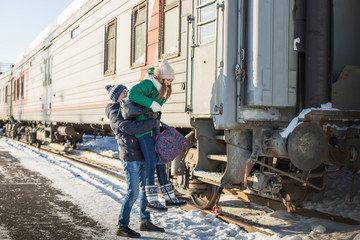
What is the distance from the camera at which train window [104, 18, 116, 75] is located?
311 inches

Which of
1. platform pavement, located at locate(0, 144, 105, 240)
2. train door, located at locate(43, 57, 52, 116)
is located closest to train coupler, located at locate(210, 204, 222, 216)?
platform pavement, located at locate(0, 144, 105, 240)

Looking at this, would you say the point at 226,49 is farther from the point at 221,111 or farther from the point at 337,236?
the point at 337,236

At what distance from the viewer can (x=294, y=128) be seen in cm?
414

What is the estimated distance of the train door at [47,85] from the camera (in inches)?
529

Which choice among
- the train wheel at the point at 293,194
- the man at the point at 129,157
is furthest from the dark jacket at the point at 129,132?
the train wheel at the point at 293,194

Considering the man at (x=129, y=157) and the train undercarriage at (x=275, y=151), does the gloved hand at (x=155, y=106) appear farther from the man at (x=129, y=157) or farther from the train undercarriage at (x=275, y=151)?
the train undercarriage at (x=275, y=151)

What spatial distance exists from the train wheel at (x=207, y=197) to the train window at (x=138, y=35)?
241 cm

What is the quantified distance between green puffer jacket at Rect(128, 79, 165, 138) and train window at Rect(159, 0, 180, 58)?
1.49 m

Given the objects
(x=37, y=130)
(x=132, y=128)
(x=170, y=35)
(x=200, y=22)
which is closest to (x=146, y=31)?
(x=170, y=35)

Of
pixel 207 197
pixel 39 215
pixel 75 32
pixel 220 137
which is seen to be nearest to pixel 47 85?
pixel 75 32

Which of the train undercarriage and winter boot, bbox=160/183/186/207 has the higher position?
the train undercarriage

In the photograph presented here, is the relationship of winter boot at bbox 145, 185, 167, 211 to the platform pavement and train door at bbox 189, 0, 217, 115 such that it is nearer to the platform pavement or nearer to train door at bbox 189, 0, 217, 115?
Answer: the platform pavement

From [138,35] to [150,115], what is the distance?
3.18 meters

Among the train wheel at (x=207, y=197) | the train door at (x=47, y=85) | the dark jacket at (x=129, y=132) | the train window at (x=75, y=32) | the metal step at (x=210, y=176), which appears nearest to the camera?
the dark jacket at (x=129, y=132)
